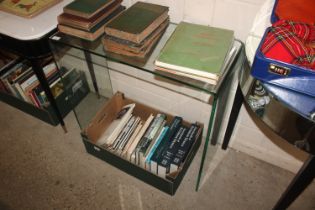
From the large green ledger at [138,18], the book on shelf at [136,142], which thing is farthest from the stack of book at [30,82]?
the large green ledger at [138,18]

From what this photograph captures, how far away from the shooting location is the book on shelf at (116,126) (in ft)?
4.65

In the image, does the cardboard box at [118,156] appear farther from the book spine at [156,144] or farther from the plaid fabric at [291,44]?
the plaid fabric at [291,44]

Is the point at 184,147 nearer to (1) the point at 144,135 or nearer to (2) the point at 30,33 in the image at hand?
(1) the point at 144,135

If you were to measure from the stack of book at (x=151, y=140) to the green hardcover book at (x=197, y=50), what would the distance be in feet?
1.76

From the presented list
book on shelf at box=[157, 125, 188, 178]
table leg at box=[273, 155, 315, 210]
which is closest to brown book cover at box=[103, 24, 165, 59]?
book on shelf at box=[157, 125, 188, 178]

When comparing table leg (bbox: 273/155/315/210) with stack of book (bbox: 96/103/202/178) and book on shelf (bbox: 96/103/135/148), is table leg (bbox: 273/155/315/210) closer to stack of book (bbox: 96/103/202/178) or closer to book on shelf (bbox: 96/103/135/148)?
stack of book (bbox: 96/103/202/178)

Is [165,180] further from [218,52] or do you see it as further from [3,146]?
[3,146]

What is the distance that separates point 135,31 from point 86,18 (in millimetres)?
209

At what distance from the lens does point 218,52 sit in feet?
2.96

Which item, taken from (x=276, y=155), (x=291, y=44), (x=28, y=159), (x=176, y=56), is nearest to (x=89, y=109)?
(x=28, y=159)

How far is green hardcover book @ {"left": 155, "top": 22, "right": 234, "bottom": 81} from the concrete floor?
2.33 ft

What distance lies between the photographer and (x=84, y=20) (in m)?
1.00

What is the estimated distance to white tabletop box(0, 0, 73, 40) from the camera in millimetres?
1078

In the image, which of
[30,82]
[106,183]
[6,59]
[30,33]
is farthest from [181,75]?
[6,59]
